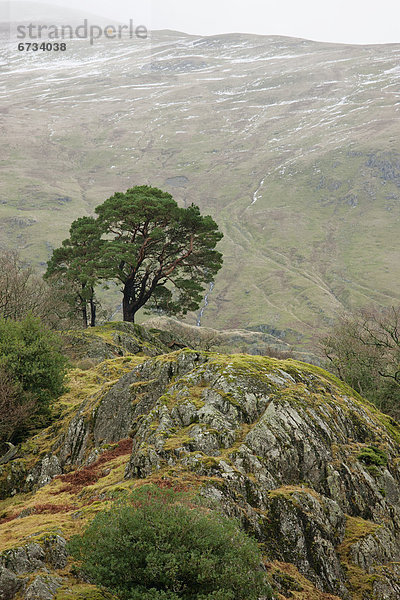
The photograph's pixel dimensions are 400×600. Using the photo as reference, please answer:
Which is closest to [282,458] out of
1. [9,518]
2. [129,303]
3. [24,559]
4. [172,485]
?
[172,485]

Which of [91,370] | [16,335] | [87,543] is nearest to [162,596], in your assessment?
[87,543]

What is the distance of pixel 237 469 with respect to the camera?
1267cm

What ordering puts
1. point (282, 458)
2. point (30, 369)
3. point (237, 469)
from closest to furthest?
1. point (237, 469)
2. point (282, 458)
3. point (30, 369)

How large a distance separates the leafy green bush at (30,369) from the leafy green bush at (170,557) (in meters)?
12.2

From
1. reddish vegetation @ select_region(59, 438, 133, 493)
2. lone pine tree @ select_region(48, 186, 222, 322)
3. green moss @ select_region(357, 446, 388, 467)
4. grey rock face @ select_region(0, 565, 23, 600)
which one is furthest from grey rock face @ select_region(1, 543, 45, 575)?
lone pine tree @ select_region(48, 186, 222, 322)

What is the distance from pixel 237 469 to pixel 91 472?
574cm

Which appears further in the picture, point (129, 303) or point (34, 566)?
point (129, 303)

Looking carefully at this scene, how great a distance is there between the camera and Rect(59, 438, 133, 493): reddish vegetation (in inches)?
584

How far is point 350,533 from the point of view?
13312mm

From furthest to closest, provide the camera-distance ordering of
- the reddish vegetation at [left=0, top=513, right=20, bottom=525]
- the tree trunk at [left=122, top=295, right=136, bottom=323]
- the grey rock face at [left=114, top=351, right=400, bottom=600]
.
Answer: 1. the tree trunk at [left=122, top=295, right=136, bottom=323]
2. the reddish vegetation at [left=0, top=513, right=20, bottom=525]
3. the grey rock face at [left=114, top=351, right=400, bottom=600]

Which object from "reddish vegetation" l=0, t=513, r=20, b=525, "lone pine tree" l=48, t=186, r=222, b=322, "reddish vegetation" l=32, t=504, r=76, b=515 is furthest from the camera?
"lone pine tree" l=48, t=186, r=222, b=322

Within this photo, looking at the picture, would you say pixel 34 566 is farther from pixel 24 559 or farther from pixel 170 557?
pixel 170 557

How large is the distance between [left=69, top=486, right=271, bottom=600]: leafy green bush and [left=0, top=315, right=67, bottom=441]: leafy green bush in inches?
482

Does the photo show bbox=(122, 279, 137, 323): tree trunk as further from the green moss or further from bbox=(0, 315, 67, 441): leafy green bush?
the green moss
